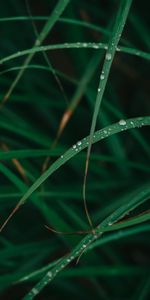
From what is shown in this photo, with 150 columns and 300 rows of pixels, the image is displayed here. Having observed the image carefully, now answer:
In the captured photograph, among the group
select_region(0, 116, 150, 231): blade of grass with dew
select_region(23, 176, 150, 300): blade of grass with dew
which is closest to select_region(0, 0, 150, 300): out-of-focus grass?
select_region(23, 176, 150, 300): blade of grass with dew

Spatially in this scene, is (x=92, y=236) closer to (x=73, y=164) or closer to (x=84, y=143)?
(x=84, y=143)

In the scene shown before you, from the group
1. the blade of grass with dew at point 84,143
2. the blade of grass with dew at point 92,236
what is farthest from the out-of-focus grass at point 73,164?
the blade of grass with dew at point 84,143

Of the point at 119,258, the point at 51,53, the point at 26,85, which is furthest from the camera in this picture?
the point at 51,53

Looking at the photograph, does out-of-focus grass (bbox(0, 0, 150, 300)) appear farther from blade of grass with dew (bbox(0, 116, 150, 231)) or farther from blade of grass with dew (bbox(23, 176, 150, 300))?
blade of grass with dew (bbox(0, 116, 150, 231))

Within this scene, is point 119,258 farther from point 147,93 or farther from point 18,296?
point 147,93

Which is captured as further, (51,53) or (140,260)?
(51,53)

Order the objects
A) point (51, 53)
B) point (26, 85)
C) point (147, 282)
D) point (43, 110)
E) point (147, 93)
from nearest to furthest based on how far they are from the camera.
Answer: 1. point (147, 282)
2. point (26, 85)
3. point (43, 110)
4. point (147, 93)
5. point (51, 53)

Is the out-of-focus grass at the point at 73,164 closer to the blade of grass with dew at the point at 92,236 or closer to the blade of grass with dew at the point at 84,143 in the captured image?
the blade of grass with dew at the point at 92,236

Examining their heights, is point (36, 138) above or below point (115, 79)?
below

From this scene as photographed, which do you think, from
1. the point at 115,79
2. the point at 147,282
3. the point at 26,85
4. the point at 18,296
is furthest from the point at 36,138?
the point at 115,79
